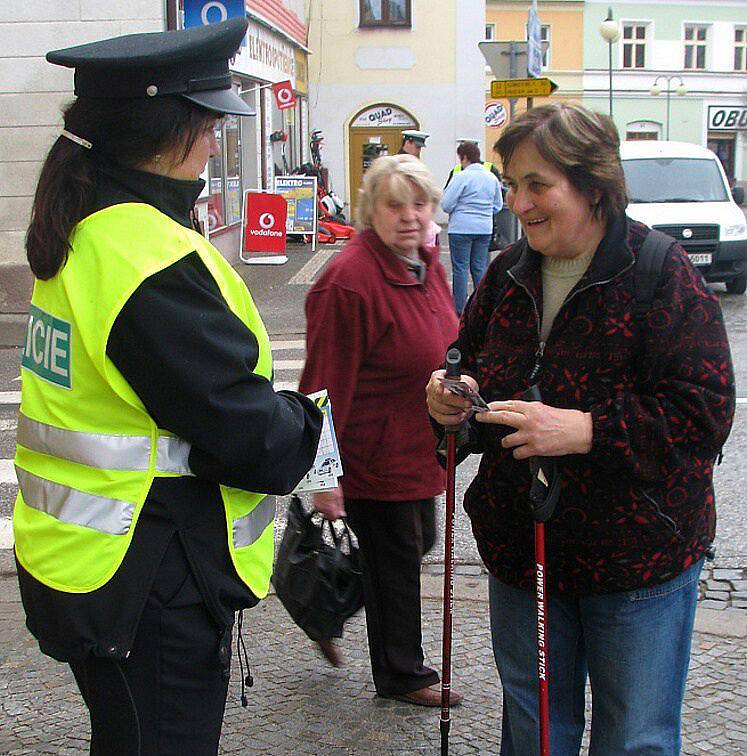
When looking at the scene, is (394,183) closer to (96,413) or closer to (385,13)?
(96,413)

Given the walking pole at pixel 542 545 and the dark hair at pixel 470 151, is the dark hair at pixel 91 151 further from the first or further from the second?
the dark hair at pixel 470 151

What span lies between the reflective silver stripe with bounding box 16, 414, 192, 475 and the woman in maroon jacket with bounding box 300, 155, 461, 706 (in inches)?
57.6

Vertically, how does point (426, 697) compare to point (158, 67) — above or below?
below

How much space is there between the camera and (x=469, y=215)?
1188cm

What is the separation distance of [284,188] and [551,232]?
697 inches

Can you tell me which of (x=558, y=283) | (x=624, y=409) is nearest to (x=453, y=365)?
(x=558, y=283)

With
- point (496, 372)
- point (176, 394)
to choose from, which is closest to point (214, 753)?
point (176, 394)

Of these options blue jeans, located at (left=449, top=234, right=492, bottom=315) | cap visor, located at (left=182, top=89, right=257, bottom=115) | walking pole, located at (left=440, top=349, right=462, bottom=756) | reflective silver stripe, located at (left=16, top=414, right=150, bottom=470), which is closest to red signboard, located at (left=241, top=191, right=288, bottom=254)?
blue jeans, located at (left=449, top=234, right=492, bottom=315)

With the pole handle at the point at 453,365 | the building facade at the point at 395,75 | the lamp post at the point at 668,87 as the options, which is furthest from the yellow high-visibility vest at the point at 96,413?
the lamp post at the point at 668,87

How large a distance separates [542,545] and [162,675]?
81cm

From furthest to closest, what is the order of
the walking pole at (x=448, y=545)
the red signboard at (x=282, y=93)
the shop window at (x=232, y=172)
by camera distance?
1. the red signboard at (x=282, y=93)
2. the shop window at (x=232, y=172)
3. the walking pole at (x=448, y=545)

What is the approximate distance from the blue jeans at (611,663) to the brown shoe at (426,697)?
3.56 ft

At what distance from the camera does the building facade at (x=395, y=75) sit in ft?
86.4

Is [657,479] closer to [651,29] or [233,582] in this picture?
[233,582]
